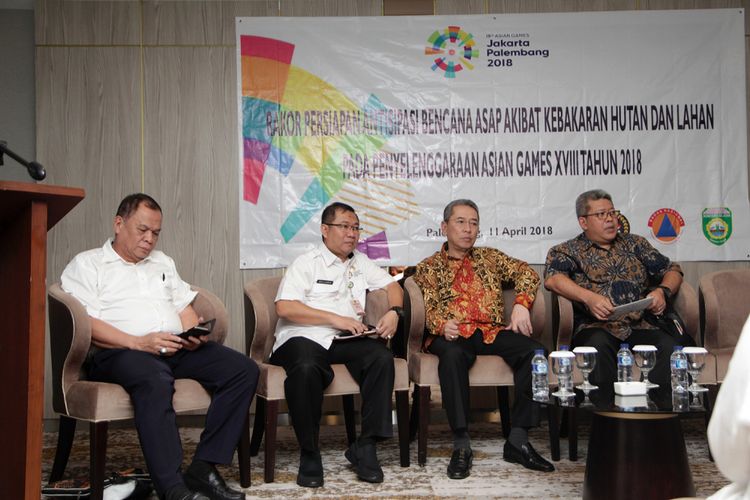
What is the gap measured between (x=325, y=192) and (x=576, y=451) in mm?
1976

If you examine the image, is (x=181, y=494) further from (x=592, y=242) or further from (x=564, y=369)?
(x=592, y=242)

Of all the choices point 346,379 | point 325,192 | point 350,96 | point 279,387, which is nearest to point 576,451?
point 346,379

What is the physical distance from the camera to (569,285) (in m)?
3.92

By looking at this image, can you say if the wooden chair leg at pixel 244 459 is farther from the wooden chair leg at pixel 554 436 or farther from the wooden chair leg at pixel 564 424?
the wooden chair leg at pixel 564 424

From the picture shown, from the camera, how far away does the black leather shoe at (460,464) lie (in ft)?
10.9

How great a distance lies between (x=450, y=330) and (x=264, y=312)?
2.83 feet

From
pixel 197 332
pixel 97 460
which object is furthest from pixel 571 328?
pixel 97 460

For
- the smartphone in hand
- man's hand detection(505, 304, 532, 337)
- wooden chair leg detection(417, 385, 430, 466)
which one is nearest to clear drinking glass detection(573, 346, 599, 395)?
man's hand detection(505, 304, 532, 337)

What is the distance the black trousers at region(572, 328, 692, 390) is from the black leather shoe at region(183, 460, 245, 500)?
163 cm

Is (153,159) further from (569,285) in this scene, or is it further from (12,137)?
(569,285)

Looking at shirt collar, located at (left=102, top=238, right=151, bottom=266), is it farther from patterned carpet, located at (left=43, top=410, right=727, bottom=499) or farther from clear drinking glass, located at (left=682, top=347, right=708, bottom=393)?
clear drinking glass, located at (left=682, top=347, right=708, bottom=393)

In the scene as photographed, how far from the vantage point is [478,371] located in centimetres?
366

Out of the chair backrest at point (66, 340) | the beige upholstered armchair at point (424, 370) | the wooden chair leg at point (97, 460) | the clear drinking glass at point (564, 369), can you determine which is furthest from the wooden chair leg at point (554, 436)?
the chair backrest at point (66, 340)

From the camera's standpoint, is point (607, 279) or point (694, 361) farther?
point (607, 279)
